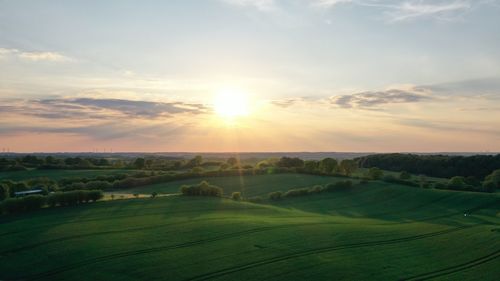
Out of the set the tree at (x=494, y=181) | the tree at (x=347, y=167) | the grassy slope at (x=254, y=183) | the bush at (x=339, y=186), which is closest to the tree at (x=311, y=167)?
the grassy slope at (x=254, y=183)

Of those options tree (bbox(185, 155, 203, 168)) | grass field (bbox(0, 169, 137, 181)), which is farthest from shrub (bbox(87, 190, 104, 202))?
tree (bbox(185, 155, 203, 168))

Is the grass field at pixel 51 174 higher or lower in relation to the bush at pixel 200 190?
higher

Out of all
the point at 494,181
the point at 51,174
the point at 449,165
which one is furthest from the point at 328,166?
the point at 51,174

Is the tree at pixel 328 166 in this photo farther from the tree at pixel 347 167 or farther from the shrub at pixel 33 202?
the shrub at pixel 33 202

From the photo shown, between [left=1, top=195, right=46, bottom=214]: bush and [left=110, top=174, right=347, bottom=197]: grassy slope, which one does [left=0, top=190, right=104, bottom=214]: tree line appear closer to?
[left=1, top=195, right=46, bottom=214]: bush

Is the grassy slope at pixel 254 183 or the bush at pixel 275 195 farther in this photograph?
the grassy slope at pixel 254 183

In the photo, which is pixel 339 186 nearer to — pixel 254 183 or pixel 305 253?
pixel 254 183

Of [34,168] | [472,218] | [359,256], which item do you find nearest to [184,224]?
[359,256]

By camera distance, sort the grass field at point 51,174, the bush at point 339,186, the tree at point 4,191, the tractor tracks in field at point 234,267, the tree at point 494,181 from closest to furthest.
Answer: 1. the tractor tracks in field at point 234,267
2. the tree at point 4,191
3. the bush at point 339,186
4. the tree at point 494,181
5. the grass field at point 51,174

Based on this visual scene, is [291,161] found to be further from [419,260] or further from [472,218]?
[419,260]
